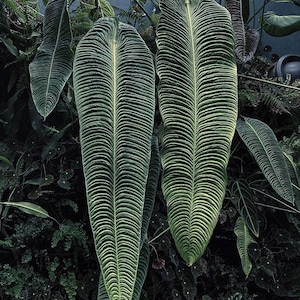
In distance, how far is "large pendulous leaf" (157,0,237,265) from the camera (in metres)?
0.71

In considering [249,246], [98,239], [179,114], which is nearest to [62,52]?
[179,114]

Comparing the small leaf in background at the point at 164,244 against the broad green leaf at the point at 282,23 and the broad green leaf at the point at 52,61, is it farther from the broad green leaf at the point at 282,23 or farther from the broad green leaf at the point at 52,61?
the broad green leaf at the point at 282,23

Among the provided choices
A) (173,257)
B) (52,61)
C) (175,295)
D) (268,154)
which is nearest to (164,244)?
(173,257)

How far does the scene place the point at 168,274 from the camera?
134cm

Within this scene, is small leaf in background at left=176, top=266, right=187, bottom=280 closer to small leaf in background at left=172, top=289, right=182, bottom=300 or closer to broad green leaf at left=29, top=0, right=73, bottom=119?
small leaf in background at left=172, top=289, right=182, bottom=300

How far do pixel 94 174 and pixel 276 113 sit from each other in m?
1.09

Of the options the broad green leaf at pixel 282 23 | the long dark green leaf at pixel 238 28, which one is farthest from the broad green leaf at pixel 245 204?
the broad green leaf at pixel 282 23

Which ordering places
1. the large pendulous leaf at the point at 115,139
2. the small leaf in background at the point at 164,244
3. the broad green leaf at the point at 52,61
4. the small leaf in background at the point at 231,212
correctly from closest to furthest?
the large pendulous leaf at the point at 115,139 < the broad green leaf at the point at 52,61 < the small leaf in background at the point at 164,244 < the small leaf in background at the point at 231,212

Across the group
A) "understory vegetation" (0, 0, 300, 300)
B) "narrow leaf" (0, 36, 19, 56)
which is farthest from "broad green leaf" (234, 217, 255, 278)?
"narrow leaf" (0, 36, 19, 56)

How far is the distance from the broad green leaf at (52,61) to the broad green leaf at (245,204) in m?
0.66

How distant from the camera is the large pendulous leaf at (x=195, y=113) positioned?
71 centimetres

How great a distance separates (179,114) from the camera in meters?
0.80

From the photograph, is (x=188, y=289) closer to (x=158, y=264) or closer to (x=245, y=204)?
(x=158, y=264)

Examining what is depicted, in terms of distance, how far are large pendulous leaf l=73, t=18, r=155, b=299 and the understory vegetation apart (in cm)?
44
